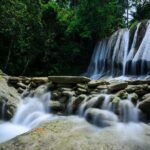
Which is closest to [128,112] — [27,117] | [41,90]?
[27,117]

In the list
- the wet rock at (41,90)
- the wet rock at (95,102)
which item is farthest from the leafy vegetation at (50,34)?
the wet rock at (95,102)

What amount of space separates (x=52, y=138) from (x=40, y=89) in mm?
4989

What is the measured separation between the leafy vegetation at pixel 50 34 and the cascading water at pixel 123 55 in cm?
128

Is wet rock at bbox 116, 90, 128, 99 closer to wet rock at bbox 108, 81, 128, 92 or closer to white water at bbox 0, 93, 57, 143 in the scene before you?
wet rock at bbox 108, 81, 128, 92

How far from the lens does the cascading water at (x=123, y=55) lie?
16688 millimetres

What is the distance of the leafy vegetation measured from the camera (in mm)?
19000

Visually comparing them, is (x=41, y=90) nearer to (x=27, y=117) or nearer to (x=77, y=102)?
(x=27, y=117)

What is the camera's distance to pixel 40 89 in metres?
11.5

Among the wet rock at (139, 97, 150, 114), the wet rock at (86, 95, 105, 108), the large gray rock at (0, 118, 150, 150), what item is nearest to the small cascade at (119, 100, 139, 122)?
the wet rock at (139, 97, 150, 114)

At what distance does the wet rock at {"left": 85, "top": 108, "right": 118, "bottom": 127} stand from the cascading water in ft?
28.2

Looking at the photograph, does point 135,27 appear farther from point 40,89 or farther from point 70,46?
point 40,89

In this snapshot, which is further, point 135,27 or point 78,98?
point 135,27

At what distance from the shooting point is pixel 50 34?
21.3 m

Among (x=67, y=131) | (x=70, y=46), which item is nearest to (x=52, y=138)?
(x=67, y=131)
